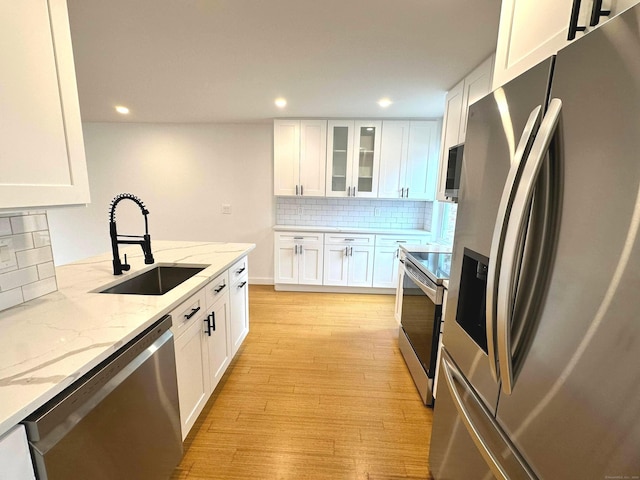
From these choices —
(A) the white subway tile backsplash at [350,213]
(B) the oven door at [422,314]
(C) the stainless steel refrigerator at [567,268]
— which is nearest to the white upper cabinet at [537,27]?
(C) the stainless steel refrigerator at [567,268]

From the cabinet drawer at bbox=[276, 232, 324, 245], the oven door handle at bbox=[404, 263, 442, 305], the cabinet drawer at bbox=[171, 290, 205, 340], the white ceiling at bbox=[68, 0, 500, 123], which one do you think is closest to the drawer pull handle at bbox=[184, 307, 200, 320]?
the cabinet drawer at bbox=[171, 290, 205, 340]

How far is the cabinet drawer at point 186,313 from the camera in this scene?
4.39 feet

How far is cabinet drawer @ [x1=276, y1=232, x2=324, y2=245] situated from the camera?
12.5 ft

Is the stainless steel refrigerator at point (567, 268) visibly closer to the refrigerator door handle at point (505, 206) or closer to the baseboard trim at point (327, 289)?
the refrigerator door handle at point (505, 206)

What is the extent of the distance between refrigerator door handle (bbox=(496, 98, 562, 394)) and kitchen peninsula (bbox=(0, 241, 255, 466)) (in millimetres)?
1146

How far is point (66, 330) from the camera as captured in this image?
1.00m

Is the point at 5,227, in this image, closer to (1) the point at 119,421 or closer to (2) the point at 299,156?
(1) the point at 119,421

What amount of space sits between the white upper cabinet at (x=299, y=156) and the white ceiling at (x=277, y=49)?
24.0 inches

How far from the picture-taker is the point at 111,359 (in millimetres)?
961

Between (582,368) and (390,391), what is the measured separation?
67.2 inches

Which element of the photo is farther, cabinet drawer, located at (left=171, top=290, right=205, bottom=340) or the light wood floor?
the light wood floor

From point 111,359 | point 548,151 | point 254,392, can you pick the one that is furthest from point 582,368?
point 254,392

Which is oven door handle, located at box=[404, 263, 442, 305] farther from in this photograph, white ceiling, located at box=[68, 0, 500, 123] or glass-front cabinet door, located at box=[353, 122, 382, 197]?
glass-front cabinet door, located at box=[353, 122, 382, 197]

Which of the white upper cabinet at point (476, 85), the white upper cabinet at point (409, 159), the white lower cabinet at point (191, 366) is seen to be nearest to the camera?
the white lower cabinet at point (191, 366)
